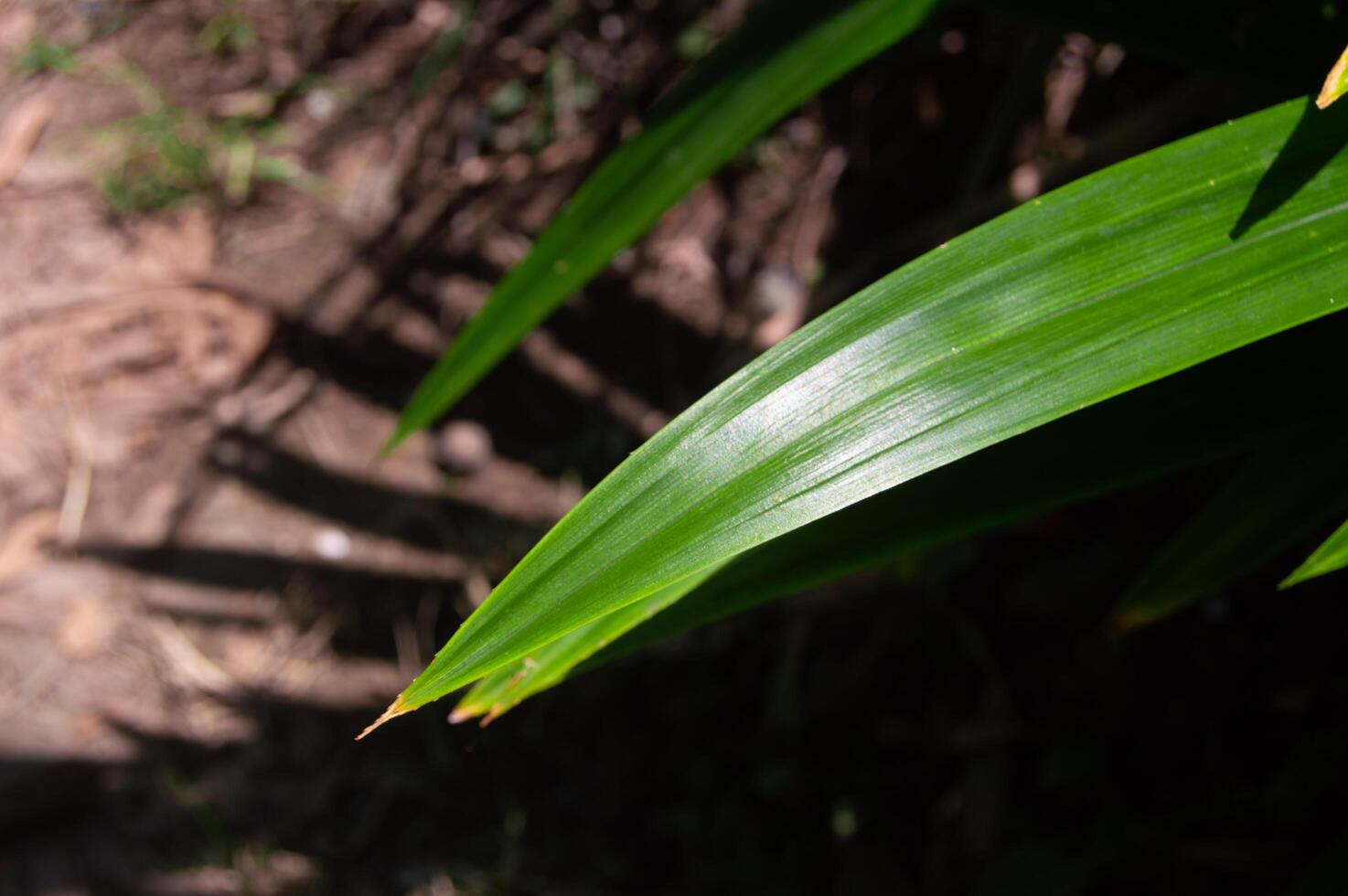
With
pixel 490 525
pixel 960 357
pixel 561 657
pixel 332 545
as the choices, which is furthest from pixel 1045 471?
pixel 332 545

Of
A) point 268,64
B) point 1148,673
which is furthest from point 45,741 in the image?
point 1148,673

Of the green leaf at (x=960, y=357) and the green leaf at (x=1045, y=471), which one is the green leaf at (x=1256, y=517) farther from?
the green leaf at (x=960, y=357)

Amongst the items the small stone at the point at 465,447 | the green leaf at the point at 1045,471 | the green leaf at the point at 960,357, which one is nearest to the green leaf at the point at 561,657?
the green leaf at the point at 1045,471

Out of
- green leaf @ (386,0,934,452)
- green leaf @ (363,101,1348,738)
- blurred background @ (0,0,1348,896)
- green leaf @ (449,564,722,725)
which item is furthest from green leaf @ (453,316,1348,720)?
blurred background @ (0,0,1348,896)

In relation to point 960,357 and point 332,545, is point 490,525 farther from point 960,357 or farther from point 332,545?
point 960,357

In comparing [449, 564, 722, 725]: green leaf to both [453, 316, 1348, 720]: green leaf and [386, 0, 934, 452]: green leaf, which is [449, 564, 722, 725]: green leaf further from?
[386, 0, 934, 452]: green leaf
